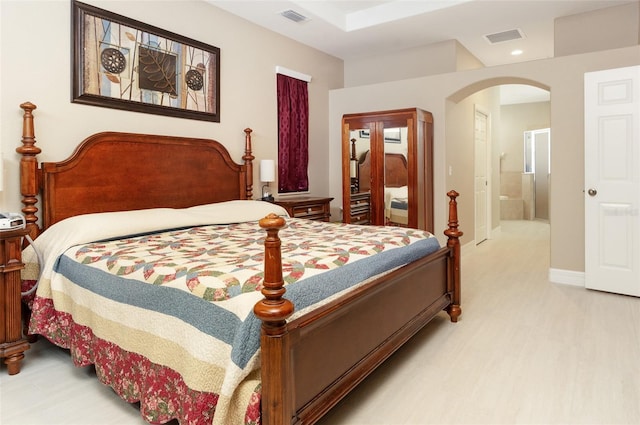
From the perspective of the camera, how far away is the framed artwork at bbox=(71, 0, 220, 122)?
2.98 metres

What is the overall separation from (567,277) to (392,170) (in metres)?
2.00

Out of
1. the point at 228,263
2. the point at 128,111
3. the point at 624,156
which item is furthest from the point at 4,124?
the point at 624,156

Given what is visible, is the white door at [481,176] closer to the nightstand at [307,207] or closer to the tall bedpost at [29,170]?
the nightstand at [307,207]

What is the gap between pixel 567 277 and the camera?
3975 millimetres

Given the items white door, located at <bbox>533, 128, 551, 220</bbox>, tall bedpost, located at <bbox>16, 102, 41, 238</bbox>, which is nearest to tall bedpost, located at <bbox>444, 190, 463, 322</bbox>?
tall bedpost, located at <bbox>16, 102, 41, 238</bbox>

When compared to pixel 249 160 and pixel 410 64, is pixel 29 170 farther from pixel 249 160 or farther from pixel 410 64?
pixel 410 64

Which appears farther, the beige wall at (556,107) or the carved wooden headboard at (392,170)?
the carved wooden headboard at (392,170)

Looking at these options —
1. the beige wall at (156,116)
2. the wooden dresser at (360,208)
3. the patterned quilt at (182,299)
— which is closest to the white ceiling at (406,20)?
the beige wall at (156,116)

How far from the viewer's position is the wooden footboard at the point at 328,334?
1.31 metres

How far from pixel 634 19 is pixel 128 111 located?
185 inches

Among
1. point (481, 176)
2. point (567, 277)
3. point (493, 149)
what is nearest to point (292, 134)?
point (481, 176)

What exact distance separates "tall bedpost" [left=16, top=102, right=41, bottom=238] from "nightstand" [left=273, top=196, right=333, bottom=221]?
2083mm

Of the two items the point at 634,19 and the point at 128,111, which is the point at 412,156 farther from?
the point at 128,111

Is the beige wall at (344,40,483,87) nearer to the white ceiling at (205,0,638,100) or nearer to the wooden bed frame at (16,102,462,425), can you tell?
the white ceiling at (205,0,638,100)
